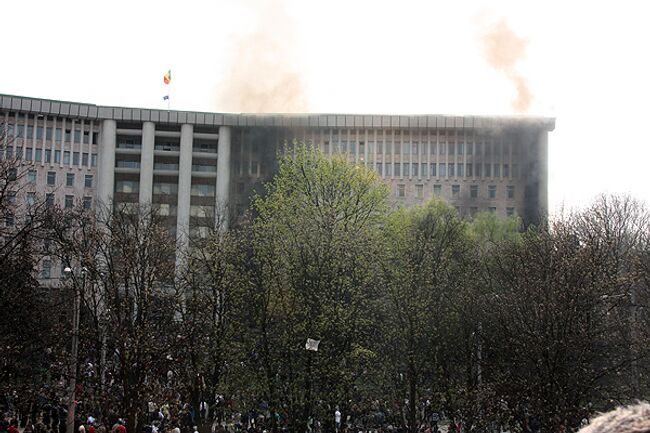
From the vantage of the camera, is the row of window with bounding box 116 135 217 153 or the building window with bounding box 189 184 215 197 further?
the row of window with bounding box 116 135 217 153

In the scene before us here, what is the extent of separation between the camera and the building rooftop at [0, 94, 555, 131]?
10656 cm

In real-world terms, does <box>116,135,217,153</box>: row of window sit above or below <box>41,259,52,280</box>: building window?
above

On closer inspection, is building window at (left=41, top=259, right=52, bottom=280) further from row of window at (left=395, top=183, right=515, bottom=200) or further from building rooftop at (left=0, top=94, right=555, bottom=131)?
row of window at (left=395, top=183, right=515, bottom=200)

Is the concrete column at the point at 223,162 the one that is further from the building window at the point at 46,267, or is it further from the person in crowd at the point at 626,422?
the person in crowd at the point at 626,422

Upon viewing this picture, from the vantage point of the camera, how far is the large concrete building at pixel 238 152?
107m

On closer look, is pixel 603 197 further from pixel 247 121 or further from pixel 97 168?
pixel 97 168

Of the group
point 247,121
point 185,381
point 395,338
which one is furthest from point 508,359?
point 247,121

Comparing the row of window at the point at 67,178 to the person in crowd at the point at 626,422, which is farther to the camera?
the row of window at the point at 67,178

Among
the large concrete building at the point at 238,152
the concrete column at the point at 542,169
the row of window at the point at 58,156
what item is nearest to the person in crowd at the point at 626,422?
the large concrete building at the point at 238,152

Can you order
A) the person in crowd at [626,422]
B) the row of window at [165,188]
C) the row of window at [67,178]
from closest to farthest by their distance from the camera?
the person in crowd at [626,422] < the row of window at [67,178] < the row of window at [165,188]

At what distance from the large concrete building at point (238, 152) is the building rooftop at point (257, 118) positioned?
0.45 feet

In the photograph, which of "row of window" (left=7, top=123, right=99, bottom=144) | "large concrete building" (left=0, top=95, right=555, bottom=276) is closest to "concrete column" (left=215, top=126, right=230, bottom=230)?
"large concrete building" (left=0, top=95, right=555, bottom=276)

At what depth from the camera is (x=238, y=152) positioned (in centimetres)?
10944

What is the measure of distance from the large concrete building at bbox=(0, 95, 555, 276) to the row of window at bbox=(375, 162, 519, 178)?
0.45ft
